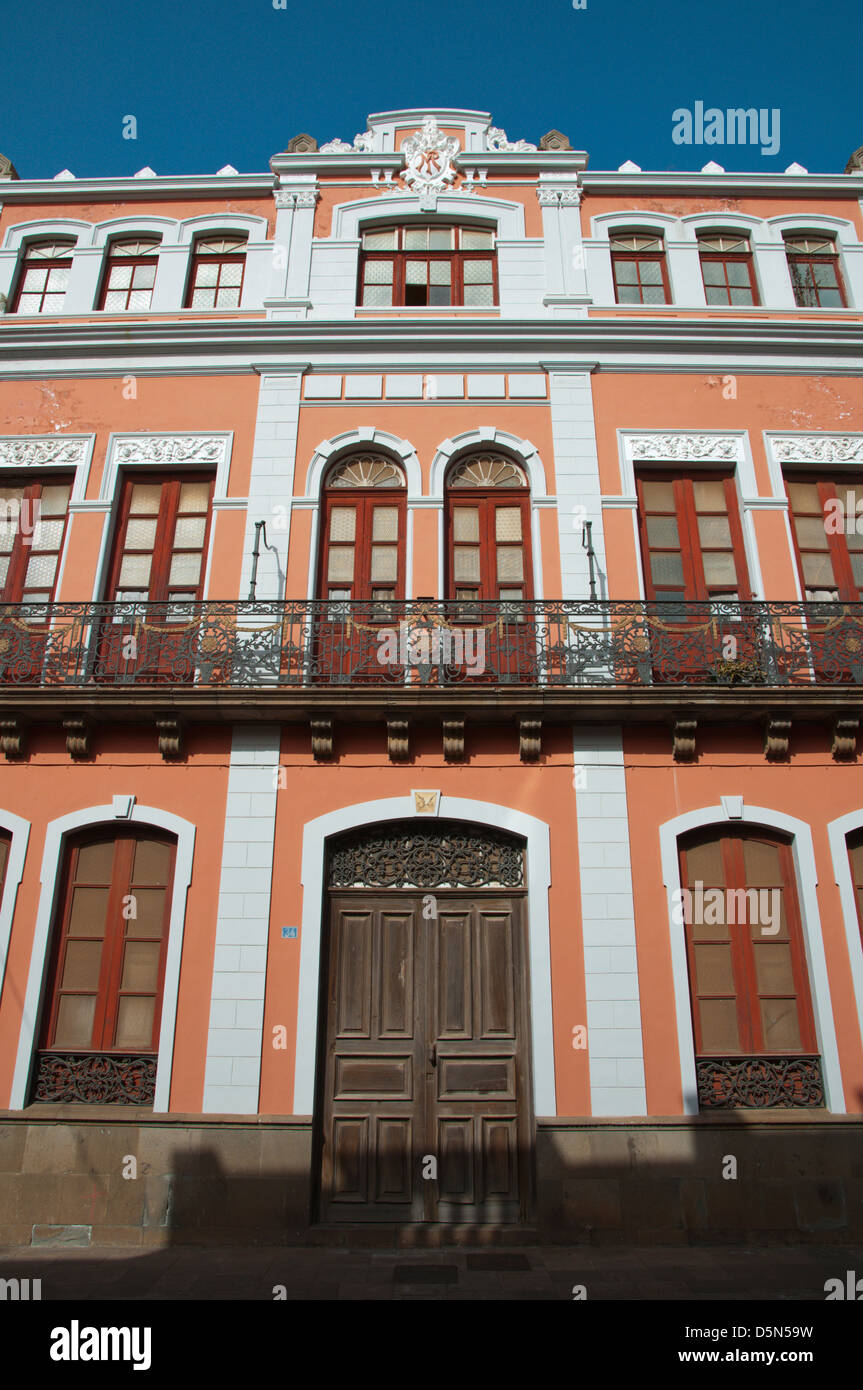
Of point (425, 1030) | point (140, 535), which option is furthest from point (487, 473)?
point (425, 1030)

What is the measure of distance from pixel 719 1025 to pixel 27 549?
9.69 meters

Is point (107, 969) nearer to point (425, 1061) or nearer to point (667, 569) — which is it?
point (425, 1061)

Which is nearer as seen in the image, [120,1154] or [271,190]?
[120,1154]

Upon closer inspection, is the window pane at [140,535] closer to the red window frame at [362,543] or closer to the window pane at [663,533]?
the red window frame at [362,543]

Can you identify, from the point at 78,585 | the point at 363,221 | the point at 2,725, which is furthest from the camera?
the point at 363,221

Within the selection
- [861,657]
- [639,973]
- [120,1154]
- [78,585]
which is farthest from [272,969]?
[861,657]

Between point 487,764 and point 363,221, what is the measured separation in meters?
8.31

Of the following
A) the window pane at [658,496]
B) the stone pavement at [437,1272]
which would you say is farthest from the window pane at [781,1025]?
the window pane at [658,496]

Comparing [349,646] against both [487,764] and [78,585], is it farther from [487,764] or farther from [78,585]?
[78,585]

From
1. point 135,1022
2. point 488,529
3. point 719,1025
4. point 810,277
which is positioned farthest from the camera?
point 810,277

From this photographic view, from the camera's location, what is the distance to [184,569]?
10.7 metres

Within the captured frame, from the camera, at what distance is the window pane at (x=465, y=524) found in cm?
1081

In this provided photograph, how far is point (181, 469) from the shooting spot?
1112 centimetres
